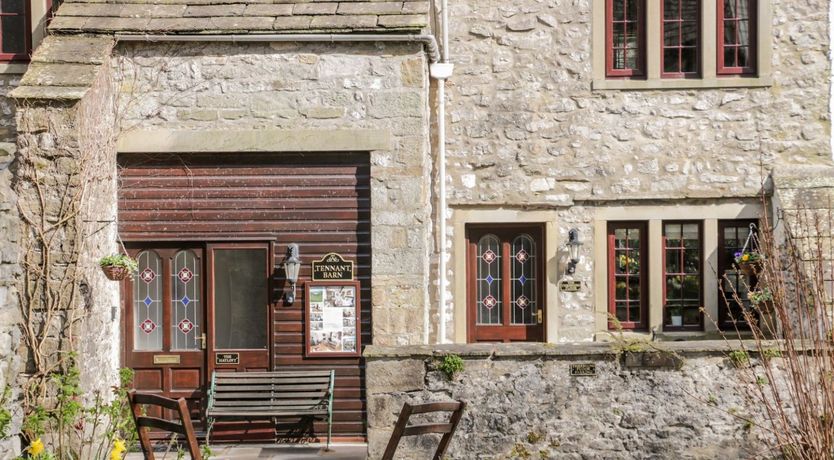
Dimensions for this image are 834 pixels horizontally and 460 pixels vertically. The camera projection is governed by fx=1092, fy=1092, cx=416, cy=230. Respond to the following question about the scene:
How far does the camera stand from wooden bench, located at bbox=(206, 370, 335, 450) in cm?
1001

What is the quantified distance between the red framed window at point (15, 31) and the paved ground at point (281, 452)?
4.26 metres

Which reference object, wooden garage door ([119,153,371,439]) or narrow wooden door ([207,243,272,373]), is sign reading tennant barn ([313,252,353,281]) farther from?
narrow wooden door ([207,243,272,373])

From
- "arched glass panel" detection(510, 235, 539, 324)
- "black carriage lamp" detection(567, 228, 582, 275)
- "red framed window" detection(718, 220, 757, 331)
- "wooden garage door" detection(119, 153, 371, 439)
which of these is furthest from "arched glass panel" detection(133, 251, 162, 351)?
"red framed window" detection(718, 220, 757, 331)

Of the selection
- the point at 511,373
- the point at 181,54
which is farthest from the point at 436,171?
the point at 511,373

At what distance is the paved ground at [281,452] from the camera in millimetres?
9531

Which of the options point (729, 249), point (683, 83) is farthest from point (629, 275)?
point (683, 83)

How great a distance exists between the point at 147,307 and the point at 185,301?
1.20ft

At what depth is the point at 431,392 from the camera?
27.5 ft

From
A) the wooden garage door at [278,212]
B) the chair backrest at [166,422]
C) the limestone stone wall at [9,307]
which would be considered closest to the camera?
the chair backrest at [166,422]

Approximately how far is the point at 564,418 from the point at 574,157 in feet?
14.0

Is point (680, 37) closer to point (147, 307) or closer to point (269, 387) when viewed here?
point (269, 387)

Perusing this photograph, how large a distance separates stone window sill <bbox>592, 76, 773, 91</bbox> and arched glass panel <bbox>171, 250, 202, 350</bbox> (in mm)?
4743

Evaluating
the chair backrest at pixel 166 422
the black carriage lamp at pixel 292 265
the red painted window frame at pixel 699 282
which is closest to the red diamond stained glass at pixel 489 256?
the red painted window frame at pixel 699 282

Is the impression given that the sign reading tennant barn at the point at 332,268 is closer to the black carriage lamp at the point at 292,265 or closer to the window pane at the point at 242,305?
the black carriage lamp at the point at 292,265
